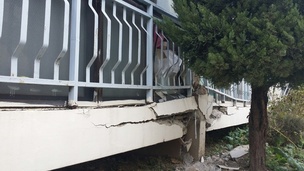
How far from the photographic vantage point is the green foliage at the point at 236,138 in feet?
18.0

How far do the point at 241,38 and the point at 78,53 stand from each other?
1.59 metres

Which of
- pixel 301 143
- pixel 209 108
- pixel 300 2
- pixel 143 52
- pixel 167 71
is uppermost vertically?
pixel 300 2

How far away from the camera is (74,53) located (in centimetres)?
214

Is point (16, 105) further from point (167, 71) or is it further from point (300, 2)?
point (300, 2)

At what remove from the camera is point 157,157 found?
13.2ft

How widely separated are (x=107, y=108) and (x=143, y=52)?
119cm

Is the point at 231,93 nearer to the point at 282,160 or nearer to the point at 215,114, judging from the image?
the point at 215,114

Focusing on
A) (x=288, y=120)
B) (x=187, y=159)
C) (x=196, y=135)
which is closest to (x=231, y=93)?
(x=288, y=120)

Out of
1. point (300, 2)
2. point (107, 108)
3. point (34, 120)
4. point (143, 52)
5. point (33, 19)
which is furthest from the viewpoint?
point (143, 52)

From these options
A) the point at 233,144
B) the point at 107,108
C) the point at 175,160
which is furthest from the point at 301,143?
the point at 107,108

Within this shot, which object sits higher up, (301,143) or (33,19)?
(33,19)

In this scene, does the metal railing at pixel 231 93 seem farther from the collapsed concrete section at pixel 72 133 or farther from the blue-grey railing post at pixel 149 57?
the collapsed concrete section at pixel 72 133

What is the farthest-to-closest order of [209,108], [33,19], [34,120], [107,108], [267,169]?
[209,108], [267,169], [107,108], [33,19], [34,120]

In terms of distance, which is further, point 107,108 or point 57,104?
point 107,108
